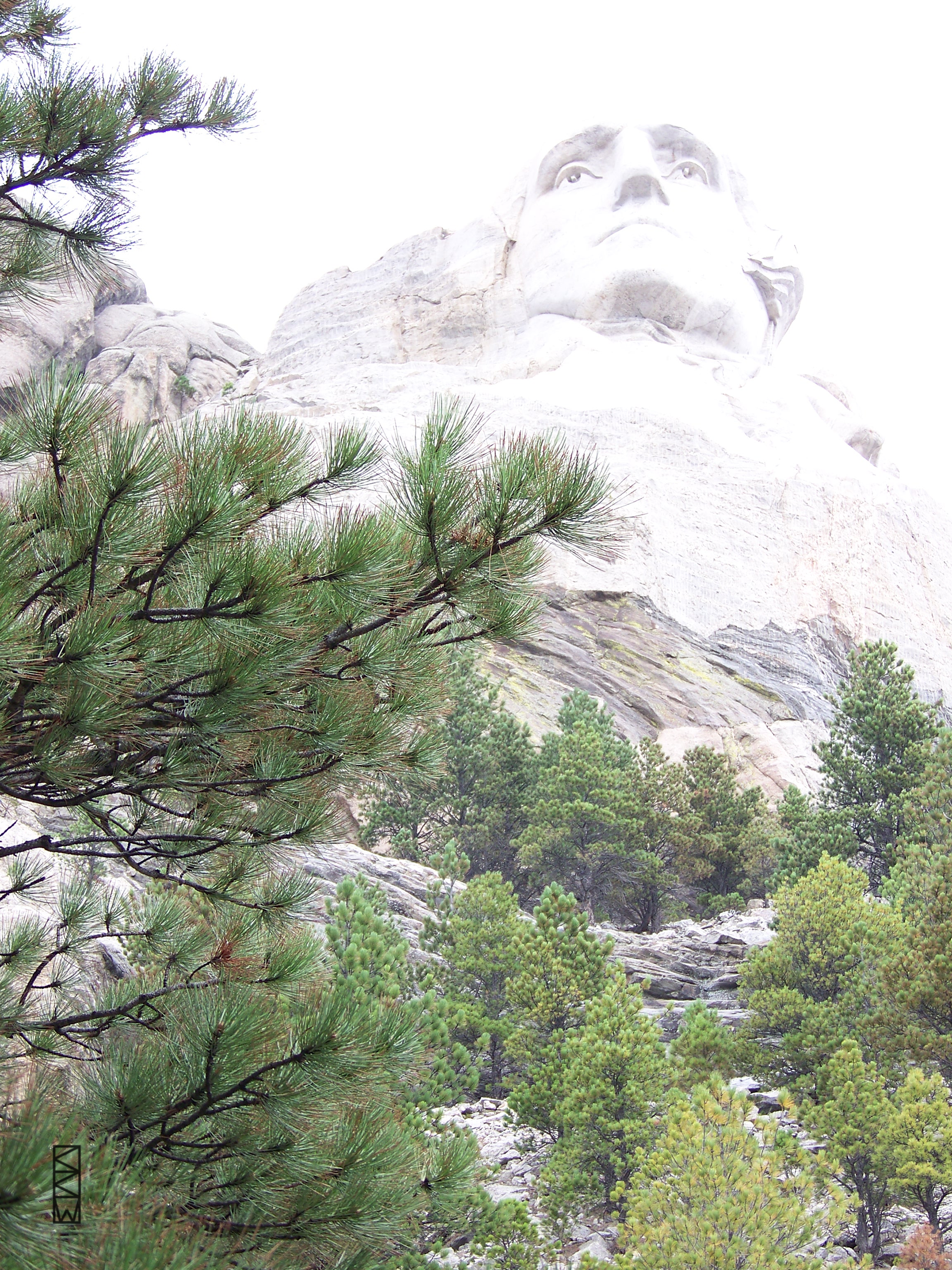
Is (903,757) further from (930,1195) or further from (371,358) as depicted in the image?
(371,358)

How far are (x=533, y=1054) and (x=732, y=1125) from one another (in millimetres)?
3506

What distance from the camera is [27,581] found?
305 cm

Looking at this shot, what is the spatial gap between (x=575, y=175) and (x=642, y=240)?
690 cm

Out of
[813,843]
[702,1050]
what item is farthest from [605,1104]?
[813,843]

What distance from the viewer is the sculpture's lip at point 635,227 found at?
42.9m

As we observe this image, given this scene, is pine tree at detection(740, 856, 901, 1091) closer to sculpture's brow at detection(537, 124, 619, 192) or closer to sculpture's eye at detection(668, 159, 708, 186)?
sculpture's eye at detection(668, 159, 708, 186)

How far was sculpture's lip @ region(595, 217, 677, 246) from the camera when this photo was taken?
42.9 m

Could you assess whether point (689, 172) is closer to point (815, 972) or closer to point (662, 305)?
point (662, 305)

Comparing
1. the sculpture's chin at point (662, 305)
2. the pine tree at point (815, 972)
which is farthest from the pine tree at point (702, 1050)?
the sculpture's chin at point (662, 305)

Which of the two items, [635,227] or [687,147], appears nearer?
[635,227]

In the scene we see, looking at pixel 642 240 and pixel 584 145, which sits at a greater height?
pixel 584 145

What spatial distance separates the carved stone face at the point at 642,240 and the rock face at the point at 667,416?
0.33ft

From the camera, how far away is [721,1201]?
22.0 feet

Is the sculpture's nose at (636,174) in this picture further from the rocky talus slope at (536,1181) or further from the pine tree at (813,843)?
the rocky talus slope at (536,1181)
